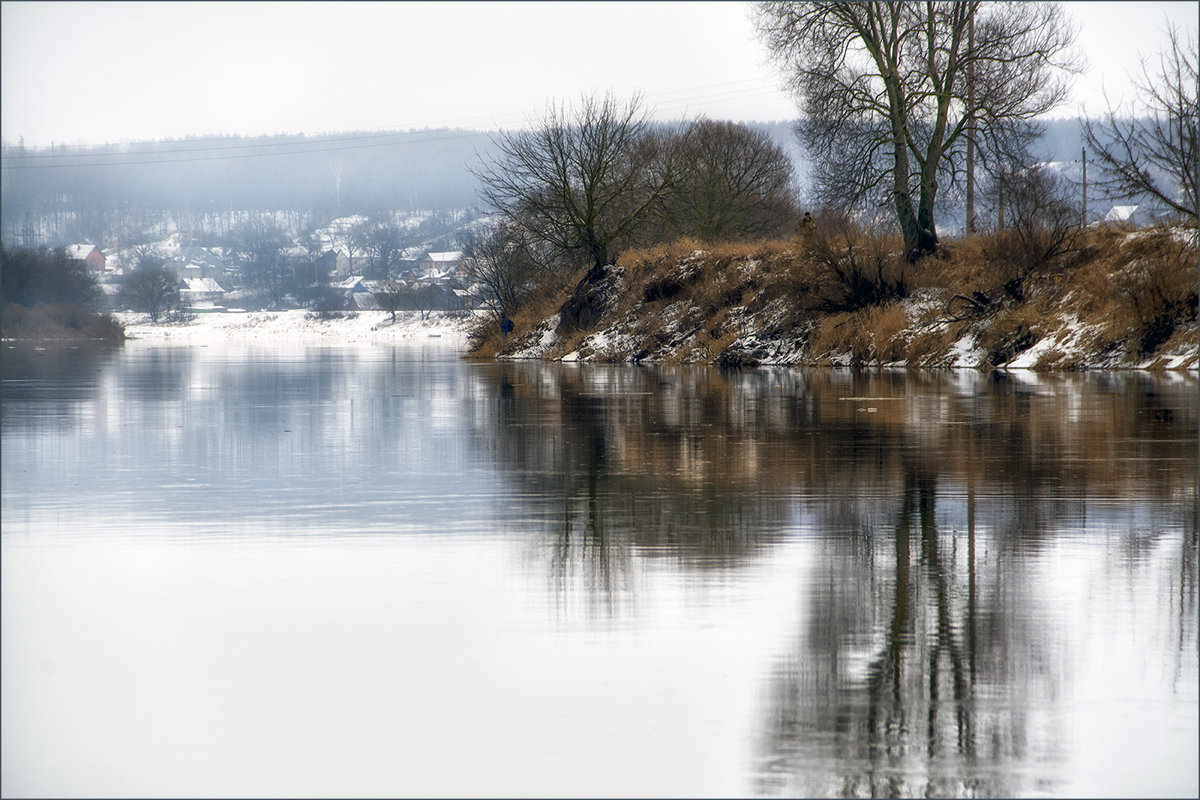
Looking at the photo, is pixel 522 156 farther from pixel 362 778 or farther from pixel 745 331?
pixel 362 778

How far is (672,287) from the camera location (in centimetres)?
5347

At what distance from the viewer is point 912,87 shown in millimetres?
44250

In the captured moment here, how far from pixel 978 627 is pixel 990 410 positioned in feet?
49.2

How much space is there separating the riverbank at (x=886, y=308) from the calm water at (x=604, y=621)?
67.0 ft

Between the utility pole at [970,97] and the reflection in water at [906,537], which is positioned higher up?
the utility pole at [970,97]

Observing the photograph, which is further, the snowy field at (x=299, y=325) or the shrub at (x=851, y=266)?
the snowy field at (x=299, y=325)

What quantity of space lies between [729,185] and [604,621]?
69.2m

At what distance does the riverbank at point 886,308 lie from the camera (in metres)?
34.4

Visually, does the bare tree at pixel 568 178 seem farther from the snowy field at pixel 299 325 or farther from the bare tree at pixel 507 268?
the snowy field at pixel 299 325

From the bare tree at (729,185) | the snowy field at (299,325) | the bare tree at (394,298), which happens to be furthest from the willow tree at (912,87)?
the bare tree at (394,298)

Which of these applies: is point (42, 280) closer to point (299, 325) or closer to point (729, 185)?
point (729, 185)

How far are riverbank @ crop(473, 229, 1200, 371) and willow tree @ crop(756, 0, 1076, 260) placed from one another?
9.02ft

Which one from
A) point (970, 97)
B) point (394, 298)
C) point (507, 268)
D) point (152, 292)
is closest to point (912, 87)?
point (970, 97)

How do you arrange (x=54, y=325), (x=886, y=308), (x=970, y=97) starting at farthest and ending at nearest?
(x=54, y=325), (x=970, y=97), (x=886, y=308)
